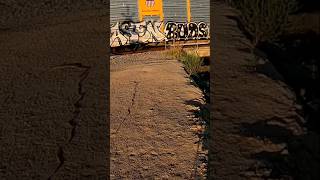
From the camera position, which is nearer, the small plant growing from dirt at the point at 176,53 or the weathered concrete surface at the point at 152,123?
the weathered concrete surface at the point at 152,123

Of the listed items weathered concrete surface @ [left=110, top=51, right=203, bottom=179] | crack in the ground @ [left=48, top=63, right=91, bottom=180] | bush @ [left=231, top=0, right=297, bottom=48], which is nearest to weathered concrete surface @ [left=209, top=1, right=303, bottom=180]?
weathered concrete surface @ [left=110, top=51, right=203, bottom=179]

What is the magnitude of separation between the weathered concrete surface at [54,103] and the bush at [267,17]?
5421 mm

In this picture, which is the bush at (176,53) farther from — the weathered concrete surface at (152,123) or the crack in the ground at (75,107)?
the crack in the ground at (75,107)

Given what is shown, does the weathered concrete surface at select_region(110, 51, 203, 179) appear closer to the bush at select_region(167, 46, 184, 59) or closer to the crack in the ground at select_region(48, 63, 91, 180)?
the crack in the ground at select_region(48, 63, 91, 180)

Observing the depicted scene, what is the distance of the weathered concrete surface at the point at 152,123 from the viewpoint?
371 inches

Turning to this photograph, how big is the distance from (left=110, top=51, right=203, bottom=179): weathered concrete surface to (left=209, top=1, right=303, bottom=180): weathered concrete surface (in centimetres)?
63

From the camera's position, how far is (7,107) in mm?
13469

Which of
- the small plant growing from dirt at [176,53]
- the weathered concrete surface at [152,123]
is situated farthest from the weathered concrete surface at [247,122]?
the small plant growing from dirt at [176,53]

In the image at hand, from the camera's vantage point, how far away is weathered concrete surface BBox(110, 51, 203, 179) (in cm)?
943

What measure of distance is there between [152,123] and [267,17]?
517cm

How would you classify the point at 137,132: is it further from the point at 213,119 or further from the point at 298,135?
the point at 298,135

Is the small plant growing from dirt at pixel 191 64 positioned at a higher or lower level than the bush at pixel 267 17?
lower

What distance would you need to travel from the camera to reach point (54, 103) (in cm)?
1360

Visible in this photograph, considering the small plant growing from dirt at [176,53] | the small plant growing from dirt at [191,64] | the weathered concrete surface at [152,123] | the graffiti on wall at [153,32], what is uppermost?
the graffiti on wall at [153,32]
